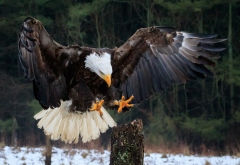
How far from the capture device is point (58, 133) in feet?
24.5

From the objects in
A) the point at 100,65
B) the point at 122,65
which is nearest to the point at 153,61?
the point at 122,65

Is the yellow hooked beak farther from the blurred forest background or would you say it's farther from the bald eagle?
the blurred forest background

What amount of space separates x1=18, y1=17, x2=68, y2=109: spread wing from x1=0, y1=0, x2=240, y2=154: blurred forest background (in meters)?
10.9

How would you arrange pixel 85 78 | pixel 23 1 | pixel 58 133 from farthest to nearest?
pixel 23 1 < pixel 58 133 < pixel 85 78

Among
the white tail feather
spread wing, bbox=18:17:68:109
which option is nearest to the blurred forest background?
the white tail feather

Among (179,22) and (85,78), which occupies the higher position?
(179,22)

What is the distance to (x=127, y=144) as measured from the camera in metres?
5.01

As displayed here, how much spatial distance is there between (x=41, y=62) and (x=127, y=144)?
2.15 metres

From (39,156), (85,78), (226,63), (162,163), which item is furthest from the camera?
(226,63)

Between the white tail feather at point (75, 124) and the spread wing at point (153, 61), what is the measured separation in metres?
0.48

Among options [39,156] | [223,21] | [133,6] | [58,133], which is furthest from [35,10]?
[58,133]

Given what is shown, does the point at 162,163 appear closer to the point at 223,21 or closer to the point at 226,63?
the point at 226,63

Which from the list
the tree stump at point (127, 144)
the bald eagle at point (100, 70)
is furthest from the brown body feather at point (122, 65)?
the tree stump at point (127, 144)

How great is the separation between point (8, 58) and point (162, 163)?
11.9m
